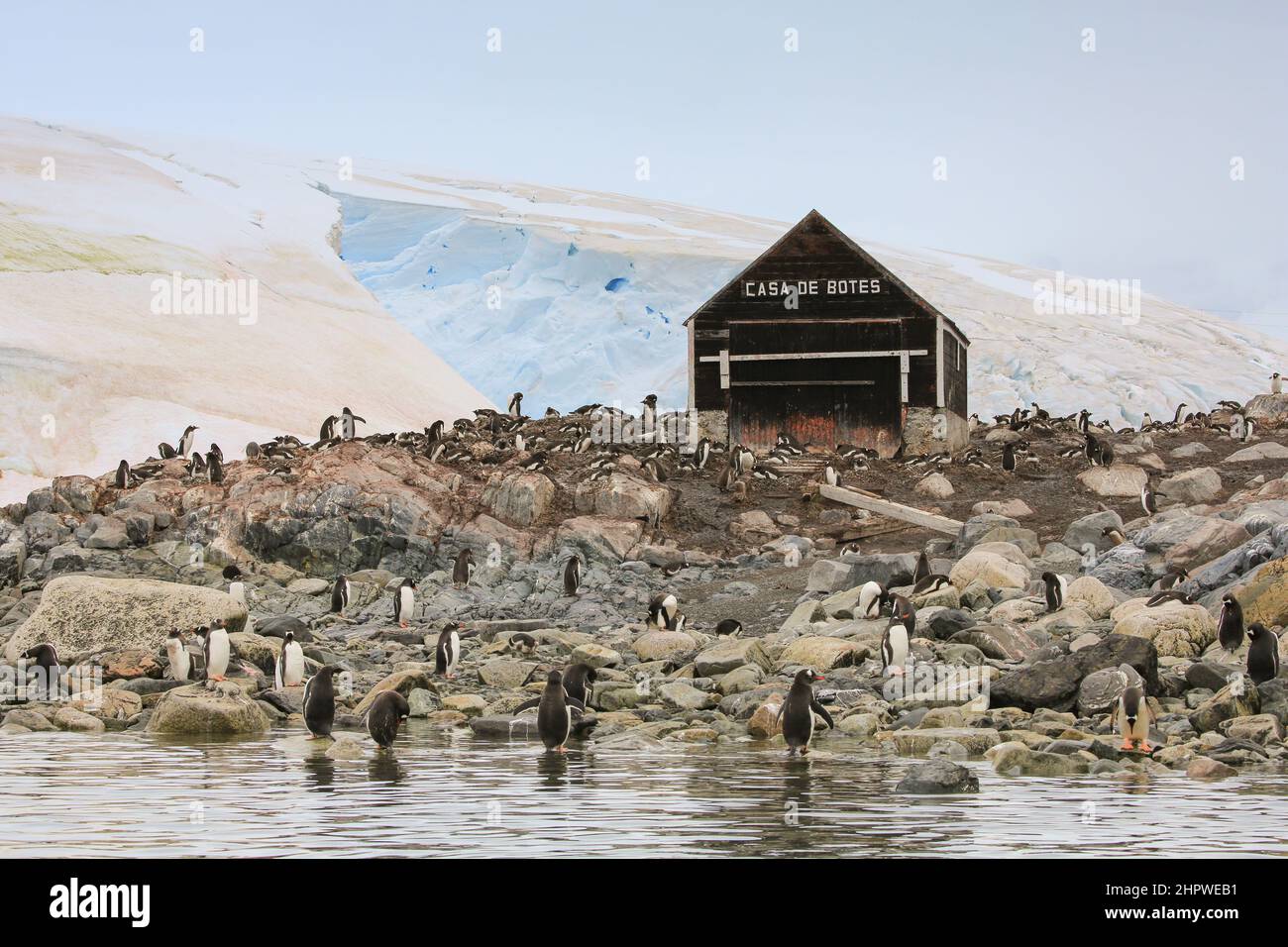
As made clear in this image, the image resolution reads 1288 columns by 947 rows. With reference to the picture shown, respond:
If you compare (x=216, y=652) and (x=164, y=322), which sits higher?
(x=164, y=322)

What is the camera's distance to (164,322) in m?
51.3

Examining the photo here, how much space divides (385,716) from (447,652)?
4344 mm

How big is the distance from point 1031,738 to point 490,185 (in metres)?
80.6

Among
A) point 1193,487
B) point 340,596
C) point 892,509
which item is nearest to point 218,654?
point 340,596

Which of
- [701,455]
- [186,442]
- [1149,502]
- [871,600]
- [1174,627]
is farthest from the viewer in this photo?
[186,442]

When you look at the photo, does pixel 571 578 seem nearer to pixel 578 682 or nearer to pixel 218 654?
pixel 218 654

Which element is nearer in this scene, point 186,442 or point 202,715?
point 202,715

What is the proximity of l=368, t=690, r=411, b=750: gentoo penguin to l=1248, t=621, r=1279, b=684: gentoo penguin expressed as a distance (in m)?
8.02

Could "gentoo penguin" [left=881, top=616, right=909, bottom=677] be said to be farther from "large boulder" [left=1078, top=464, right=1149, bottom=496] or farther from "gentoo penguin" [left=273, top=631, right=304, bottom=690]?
"large boulder" [left=1078, top=464, right=1149, bottom=496]

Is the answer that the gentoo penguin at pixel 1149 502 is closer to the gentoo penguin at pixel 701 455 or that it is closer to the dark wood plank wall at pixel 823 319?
the dark wood plank wall at pixel 823 319

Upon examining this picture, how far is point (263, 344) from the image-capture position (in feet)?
178

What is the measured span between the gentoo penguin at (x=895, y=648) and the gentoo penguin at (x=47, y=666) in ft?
32.1

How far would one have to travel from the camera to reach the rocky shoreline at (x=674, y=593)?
45.4ft
